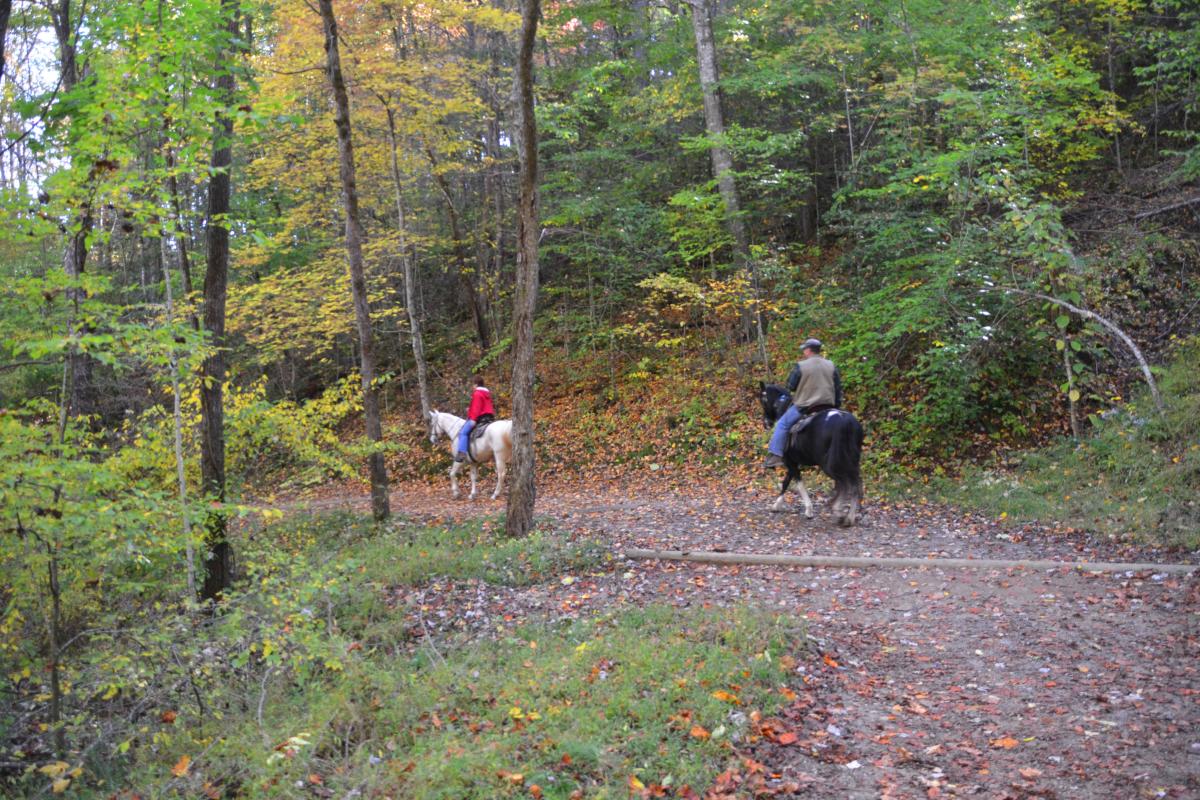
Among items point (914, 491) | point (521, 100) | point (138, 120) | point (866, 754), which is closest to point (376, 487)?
point (521, 100)

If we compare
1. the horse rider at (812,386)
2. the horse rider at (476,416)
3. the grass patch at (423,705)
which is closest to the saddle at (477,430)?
the horse rider at (476,416)

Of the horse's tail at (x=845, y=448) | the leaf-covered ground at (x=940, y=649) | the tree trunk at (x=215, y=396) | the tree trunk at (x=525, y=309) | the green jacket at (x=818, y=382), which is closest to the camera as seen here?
the leaf-covered ground at (x=940, y=649)

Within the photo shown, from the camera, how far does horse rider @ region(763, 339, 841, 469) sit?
37.6 feet

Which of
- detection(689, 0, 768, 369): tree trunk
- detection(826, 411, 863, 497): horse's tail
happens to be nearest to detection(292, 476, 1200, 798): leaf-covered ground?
detection(826, 411, 863, 497): horse's tail

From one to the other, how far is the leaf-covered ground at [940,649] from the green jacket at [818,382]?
1.77 meters

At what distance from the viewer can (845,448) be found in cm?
1108

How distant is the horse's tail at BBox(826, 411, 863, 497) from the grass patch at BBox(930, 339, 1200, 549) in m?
2.17

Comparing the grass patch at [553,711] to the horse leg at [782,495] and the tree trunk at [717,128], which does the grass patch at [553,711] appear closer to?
the horse leg at [782,495]

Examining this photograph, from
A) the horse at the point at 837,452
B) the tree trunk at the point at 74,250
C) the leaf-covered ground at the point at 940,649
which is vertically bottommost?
the leaf-covered ground at the point at 940,649

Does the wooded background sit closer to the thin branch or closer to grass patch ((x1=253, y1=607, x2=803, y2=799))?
the thin branch

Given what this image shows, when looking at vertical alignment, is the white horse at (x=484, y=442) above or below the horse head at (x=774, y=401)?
below

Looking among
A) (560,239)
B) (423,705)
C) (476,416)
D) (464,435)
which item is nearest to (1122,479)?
(423,705)

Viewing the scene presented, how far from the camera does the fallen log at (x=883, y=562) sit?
27.0 ft

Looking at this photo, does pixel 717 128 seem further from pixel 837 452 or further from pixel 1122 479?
pixel 1122 479
